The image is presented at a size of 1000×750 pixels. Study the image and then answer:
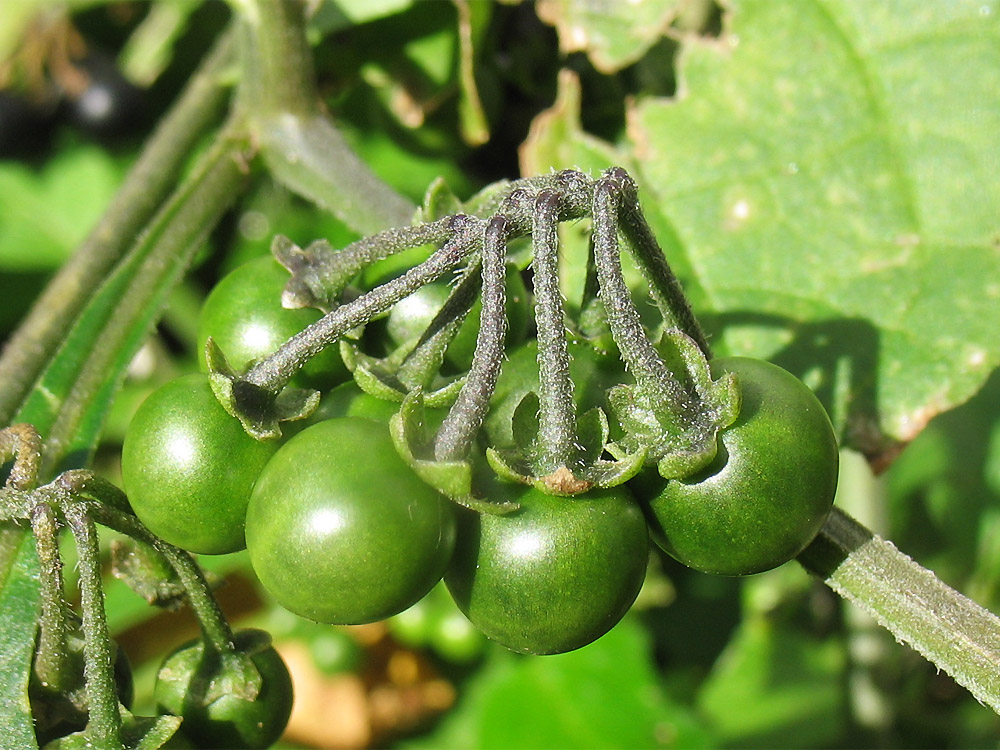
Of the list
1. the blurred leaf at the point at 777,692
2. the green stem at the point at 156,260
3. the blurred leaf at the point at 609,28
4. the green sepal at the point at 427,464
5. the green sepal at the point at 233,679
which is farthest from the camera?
the blurred leaf at the point at 777,692

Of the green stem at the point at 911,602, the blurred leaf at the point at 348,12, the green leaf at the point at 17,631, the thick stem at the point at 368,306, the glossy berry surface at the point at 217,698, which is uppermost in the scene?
the thick stem at the point at 368,306

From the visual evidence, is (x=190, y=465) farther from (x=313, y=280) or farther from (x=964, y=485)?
(x=964, y=485)

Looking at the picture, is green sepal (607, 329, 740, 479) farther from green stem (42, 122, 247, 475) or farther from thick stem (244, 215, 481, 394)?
green stem (42, 122, 247, 475)

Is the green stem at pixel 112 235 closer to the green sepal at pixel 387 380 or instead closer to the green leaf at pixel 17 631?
the green leaf at pixel 17 631

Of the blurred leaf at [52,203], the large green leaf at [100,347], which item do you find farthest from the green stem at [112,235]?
the blurred leaf at [52,203]

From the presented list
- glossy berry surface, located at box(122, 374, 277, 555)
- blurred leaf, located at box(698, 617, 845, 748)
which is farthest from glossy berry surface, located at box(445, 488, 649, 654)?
blurred leaf, located at box(698, 617, 845, 748)

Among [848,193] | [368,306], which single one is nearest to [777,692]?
[848,193]

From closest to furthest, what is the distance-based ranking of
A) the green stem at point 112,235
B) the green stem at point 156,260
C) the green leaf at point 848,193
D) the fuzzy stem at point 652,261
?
the fuzzy stem at point 652,261 → the green stem at point 156,260 → the green stem at point 112,235 → the green leaf at point 848,193
